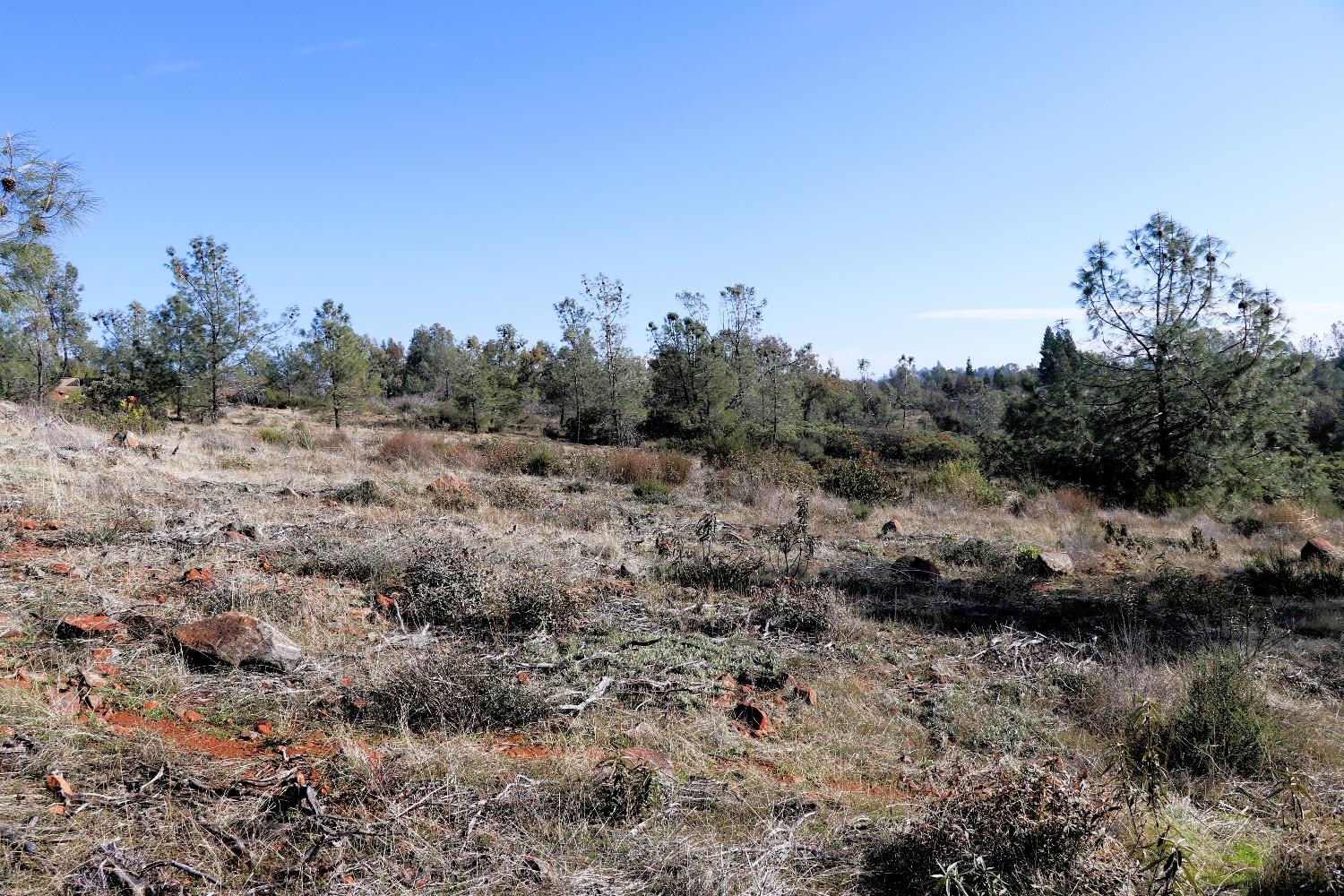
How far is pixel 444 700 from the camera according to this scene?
3.99 meters

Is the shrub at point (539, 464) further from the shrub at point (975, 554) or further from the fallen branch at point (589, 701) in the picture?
the fallen branch at point (589, 701)

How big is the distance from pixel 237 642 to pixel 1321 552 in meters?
13.1

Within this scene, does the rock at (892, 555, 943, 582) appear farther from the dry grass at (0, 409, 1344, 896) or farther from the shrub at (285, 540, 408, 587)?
the shrub at (285, 540, 408, 587)

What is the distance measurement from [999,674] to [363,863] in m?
4.71

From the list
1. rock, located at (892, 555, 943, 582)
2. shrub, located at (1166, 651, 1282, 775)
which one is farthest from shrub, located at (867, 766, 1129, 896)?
rock, located at (892, 555, 943, 582)

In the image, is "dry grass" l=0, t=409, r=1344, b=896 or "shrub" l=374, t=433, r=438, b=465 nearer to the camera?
"dry grass" l=0, t=409, r=1344, b=896

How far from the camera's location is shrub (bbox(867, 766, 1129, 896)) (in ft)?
8.24

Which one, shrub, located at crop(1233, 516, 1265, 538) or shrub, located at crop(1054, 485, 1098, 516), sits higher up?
shrub, located at crop(1054, 485, 1098, 516)

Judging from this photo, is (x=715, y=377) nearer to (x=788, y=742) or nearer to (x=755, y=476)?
(x=755, y=476)

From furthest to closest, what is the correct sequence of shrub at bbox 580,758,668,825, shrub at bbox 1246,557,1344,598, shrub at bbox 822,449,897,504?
shrub at bbox 822,449,897,504, shrub at bbox 1246,557,1344,598, shrub at bbox 580,758,668,825

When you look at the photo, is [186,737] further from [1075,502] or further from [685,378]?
[685,378]

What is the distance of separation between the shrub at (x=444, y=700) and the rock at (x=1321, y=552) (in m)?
11.3

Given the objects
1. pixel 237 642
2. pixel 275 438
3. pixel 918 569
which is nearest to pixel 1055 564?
pixel 918 569

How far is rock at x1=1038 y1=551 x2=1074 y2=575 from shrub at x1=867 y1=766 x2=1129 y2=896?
7118mm
